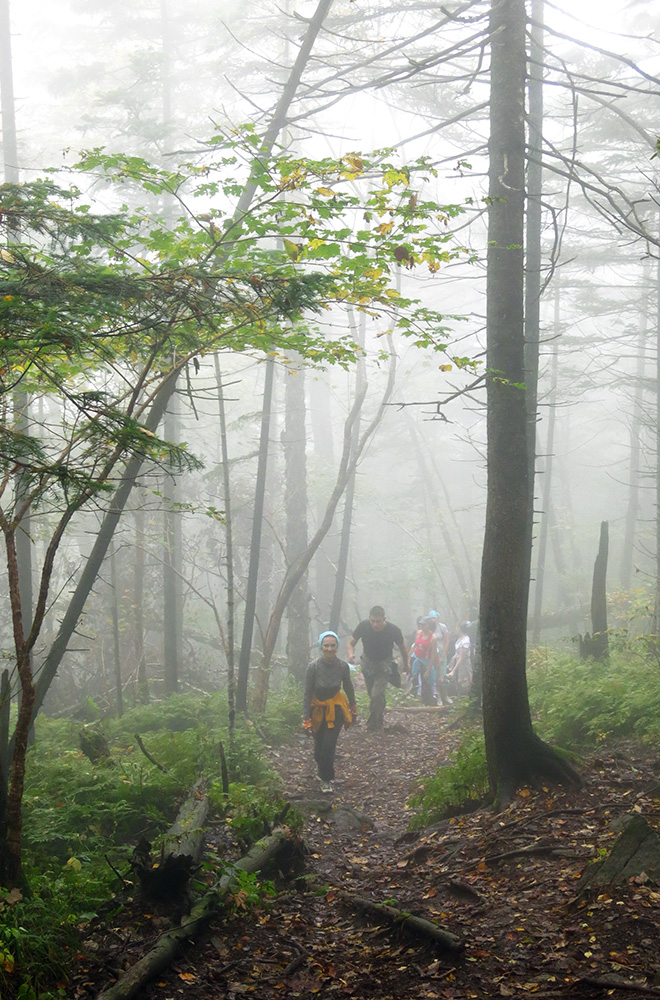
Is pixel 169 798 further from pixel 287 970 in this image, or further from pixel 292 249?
pixel 292 249

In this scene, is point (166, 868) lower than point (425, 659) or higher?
higher

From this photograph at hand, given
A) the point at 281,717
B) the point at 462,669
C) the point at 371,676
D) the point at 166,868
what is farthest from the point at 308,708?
the point at 462,669

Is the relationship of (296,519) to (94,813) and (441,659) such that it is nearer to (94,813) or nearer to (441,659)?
(441,659)

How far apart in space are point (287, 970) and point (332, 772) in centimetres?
504

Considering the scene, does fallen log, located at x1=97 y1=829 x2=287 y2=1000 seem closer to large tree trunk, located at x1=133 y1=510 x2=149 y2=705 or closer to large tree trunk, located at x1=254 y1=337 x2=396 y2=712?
large tree trunk, located at x1=254 y1=337 x2=396 y2=712

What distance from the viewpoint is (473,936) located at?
482 centimetres

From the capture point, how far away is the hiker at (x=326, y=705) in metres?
9.72

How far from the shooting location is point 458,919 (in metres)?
5.12

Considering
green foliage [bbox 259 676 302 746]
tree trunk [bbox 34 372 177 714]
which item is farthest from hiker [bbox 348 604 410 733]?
tree trunk [bbox 34 372 177 714]

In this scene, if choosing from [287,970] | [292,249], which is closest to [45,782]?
[287,970]

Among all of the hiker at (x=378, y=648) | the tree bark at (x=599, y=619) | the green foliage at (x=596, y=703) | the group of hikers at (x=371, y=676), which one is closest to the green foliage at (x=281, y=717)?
the group of hikers at (x=371, y=676)

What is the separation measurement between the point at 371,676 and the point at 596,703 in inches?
173

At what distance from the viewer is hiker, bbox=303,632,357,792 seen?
9719mm

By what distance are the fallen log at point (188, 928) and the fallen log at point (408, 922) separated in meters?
0.80
